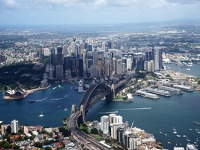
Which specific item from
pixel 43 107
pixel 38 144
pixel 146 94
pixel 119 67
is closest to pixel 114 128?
pixel 38 144

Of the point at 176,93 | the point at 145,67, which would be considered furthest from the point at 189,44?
the point at 176,93

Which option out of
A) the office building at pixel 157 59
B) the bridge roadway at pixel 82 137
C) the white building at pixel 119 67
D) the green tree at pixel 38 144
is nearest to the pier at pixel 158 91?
the white building at pixel 119 67

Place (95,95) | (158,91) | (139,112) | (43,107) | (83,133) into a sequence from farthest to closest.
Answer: (158,91) → (95,95) → (43,107) → (139,112) → (83,133)

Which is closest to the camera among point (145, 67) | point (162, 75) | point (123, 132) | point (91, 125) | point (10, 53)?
point (123, 132)

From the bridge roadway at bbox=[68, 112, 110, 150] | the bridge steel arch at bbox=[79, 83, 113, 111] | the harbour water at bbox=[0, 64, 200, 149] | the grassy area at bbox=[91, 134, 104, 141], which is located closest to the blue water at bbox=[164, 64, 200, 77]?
the harbour water at bbox=[0, 64, 200, 149]

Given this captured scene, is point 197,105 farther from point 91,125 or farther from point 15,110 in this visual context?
point 15,110

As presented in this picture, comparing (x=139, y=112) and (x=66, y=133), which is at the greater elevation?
(x=66, y=133)

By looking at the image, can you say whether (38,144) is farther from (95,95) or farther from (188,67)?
(188,67)
